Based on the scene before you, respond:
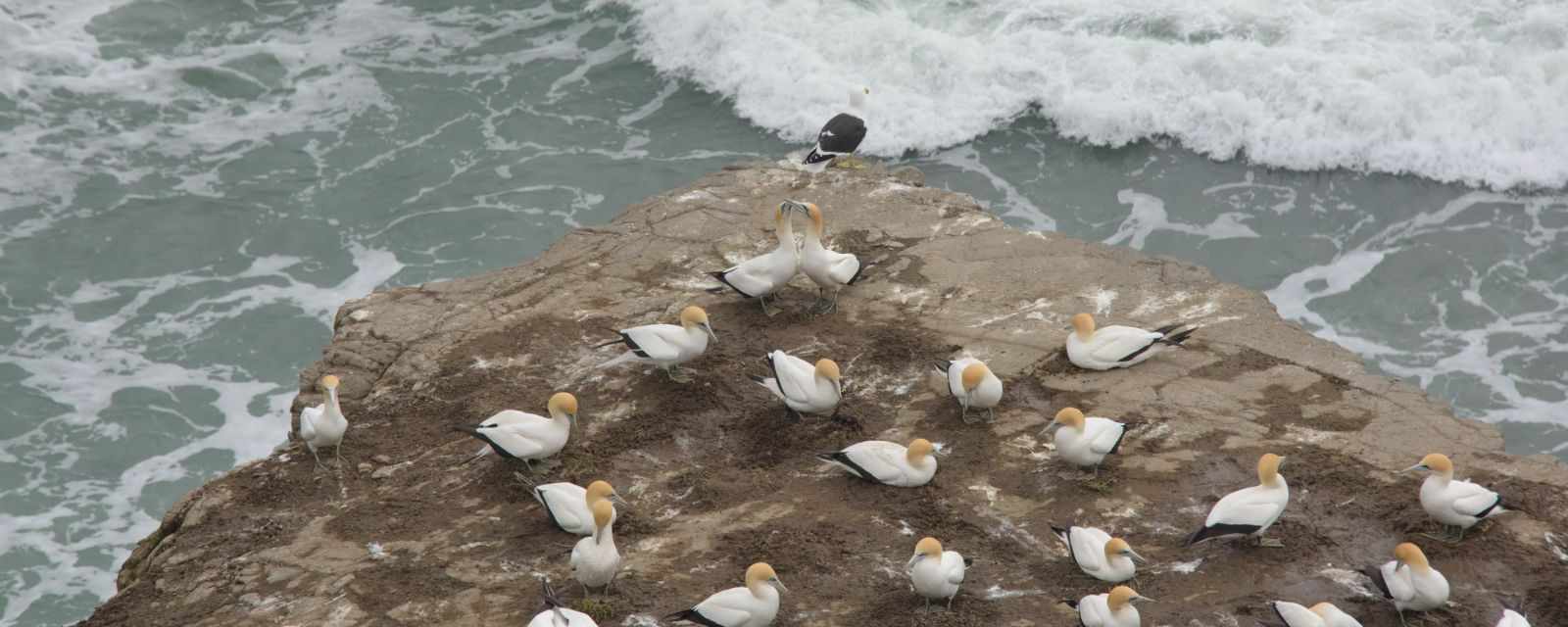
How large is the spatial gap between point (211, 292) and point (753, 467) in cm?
1100

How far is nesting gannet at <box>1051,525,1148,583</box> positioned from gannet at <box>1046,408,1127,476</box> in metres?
0.91

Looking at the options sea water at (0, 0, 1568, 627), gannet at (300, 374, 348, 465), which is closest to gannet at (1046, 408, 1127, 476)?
gannet at (300, 374, 348, 465)

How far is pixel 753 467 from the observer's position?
10234mm

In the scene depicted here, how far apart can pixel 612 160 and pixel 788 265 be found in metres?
9.84

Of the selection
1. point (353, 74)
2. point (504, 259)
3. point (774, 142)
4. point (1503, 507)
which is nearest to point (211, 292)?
point (504, 259)

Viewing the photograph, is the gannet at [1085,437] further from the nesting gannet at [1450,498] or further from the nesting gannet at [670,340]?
the nesting gannet at [670,340]

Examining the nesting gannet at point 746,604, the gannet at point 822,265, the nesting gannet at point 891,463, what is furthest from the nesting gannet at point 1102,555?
the gannet at point 822,265

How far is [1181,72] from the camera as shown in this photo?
22.0 m

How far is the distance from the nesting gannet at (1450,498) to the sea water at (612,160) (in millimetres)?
7123

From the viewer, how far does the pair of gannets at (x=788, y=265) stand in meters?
11.9

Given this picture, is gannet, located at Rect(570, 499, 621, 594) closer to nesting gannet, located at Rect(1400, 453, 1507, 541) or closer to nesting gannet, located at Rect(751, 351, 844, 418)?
nesting gannet, located at Rect(751, 351, 844, 418)

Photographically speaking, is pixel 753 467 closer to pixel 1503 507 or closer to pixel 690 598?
pixel 690 598

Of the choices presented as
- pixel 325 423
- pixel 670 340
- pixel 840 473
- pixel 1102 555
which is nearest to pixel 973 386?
pixel 840 473

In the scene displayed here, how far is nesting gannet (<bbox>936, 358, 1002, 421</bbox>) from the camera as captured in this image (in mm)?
10242
